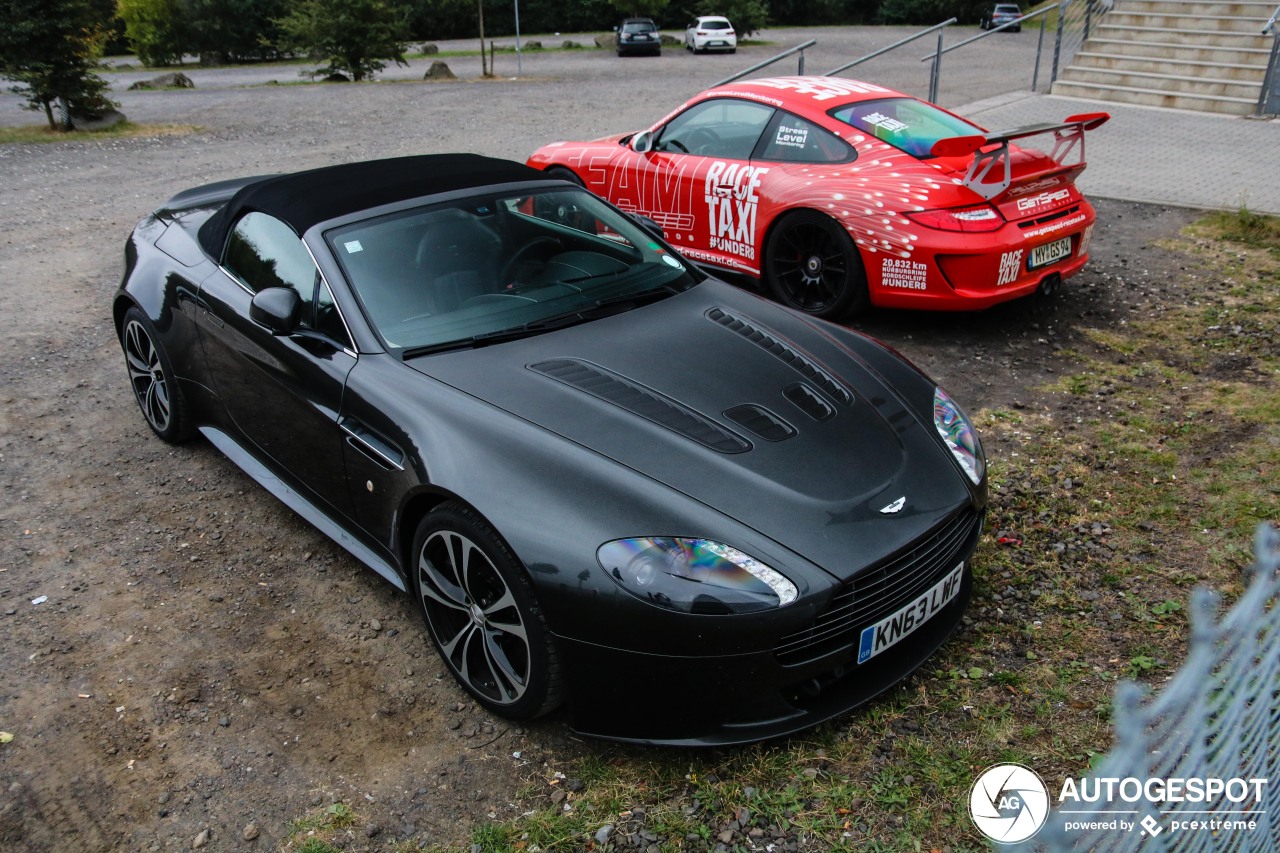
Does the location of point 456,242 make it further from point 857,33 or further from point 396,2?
point 396,2

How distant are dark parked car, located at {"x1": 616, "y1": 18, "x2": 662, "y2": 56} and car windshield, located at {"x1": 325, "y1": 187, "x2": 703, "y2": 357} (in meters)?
32.3

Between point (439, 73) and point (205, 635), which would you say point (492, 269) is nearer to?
point (205, 635)

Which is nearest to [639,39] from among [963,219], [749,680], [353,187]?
[963,219]

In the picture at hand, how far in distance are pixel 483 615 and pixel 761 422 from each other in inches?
42.2

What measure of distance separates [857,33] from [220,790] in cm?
4393

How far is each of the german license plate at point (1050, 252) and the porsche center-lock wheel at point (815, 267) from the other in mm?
972

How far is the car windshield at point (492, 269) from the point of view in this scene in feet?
11.7

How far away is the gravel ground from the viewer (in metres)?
2.87

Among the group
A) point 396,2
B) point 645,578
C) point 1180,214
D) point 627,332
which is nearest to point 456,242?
point 627,332

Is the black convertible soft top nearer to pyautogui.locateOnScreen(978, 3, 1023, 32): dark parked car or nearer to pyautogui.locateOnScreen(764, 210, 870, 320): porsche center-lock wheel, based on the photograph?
pyautogui.locateOnScreen(764, 210, 870, 320): porsche center-lock wheel

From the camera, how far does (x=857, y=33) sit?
41625 millimetres

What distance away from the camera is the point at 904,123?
629 cm

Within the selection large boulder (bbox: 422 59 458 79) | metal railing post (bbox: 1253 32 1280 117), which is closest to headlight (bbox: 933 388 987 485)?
metal railing post (bbox: 1253 32 1280 117)

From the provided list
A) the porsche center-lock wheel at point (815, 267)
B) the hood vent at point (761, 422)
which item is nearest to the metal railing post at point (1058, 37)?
the porsche center-lock wheel at point (815, 267)
